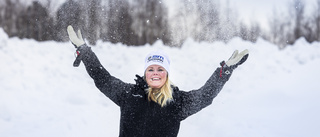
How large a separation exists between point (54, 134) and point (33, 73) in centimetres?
326

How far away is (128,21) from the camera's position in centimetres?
1266

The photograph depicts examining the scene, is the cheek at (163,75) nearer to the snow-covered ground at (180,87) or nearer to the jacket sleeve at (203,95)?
the jacket sleeve at (203,95)

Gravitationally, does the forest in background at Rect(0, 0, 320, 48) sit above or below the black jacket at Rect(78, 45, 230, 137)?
above

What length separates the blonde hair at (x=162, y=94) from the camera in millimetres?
2616

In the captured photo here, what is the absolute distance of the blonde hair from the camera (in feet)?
8.58

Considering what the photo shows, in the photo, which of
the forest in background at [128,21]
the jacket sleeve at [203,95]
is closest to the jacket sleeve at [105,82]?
the jacket sleeve at [203,95]

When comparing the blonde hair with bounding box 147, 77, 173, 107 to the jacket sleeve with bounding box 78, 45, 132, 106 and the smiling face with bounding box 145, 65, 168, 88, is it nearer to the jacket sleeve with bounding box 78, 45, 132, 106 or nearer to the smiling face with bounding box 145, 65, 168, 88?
the smiling face with bounding box 145, 65, 168, 88

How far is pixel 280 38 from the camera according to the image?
1429cm

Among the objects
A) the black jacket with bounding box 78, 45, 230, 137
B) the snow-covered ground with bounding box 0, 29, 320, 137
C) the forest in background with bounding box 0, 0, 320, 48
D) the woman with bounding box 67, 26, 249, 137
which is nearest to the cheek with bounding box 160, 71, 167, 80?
the woman with bounding box 67, 26, 249, 137

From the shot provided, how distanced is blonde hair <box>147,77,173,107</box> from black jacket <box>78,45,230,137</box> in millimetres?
39

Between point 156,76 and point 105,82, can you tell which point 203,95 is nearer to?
point 156,76

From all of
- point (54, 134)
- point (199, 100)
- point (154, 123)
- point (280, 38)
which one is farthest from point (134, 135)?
point (280, 38)

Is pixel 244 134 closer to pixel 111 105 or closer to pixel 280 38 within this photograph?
pixel 111 105

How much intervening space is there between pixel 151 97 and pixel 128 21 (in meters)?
10.3
